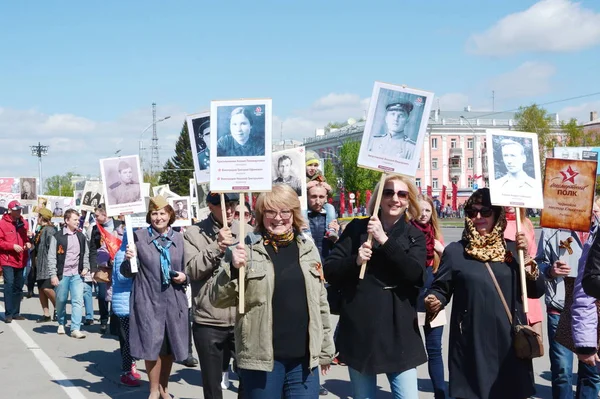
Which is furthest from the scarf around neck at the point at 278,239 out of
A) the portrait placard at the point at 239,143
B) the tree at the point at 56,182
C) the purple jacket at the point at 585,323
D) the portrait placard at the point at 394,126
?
the tree at the point at 56,182

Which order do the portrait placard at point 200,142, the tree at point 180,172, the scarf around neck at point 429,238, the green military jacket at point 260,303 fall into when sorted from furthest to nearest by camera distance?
the tree at point 180,172 < the scarf around neck at point 429,238 < the portrait placard at point 200,142 < the green military jacket at point 260,303

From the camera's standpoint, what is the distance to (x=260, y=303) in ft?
15.3

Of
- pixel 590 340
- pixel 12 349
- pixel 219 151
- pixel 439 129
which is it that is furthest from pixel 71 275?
pixel 439 129

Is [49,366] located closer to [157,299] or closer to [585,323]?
[157,299]

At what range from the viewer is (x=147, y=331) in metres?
7.16

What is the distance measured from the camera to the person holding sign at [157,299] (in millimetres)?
7188

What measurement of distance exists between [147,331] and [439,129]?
98178mm

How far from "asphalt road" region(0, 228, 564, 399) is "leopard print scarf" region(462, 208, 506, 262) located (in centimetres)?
307

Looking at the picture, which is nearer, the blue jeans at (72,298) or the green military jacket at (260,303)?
the green military jacket at (260,303)

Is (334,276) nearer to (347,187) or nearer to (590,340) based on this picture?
(590,340)

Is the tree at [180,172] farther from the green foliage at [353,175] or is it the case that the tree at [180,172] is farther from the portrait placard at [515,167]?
the portrait placard at [515,167]

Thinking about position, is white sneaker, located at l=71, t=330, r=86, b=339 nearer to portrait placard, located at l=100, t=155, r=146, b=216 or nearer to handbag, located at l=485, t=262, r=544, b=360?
portrait placard, located at l=100, t=155, r=146, b=216

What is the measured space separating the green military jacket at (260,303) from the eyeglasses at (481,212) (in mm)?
1009

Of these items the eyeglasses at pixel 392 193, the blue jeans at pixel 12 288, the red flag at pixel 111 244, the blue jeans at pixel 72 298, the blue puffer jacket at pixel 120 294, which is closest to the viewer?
the eyeglasses at pixel 392 193
